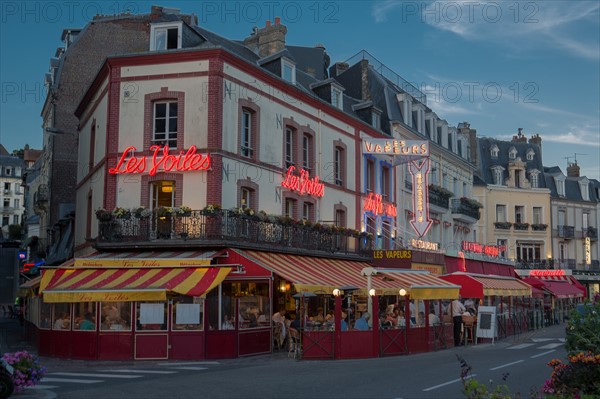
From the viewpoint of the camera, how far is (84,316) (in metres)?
20.4

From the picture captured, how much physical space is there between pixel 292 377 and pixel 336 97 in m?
17.2

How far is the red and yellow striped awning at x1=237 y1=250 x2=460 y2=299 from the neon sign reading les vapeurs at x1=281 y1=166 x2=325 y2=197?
2513 mm

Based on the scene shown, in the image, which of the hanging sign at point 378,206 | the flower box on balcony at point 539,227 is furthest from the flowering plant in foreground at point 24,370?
the flower box on balcony at point 539,227

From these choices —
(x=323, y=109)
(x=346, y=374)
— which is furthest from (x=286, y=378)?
(x=323, y=109)

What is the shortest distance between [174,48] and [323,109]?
7400 millimetres

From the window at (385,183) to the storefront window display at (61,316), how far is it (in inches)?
664

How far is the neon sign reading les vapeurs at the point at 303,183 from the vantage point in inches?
1009

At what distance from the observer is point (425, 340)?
888 inches

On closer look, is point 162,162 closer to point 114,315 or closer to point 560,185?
point 114,315

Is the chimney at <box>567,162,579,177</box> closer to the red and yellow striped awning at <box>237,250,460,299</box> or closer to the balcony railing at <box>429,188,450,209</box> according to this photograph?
the balcony railing at <box>429,188,450,209</box>

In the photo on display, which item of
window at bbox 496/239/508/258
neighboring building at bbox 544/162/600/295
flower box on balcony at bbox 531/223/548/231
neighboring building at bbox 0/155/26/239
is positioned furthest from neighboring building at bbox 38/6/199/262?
neighboring building at bbox 0/155/26/239

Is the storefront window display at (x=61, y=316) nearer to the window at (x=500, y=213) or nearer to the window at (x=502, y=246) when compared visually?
the window at (x=502, y=246)

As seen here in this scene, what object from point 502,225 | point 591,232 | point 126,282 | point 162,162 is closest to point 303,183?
point 162,162

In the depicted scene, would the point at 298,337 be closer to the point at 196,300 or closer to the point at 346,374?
the point at 196,300
